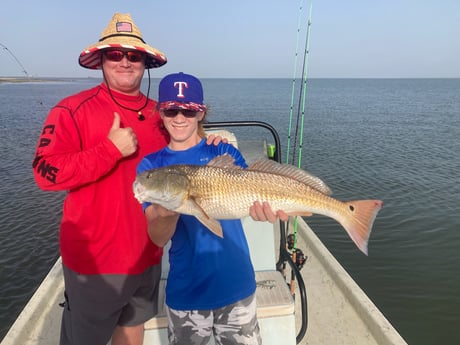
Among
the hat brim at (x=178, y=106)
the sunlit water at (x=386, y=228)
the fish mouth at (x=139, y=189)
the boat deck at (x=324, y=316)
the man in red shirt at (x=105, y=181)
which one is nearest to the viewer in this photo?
the fish mouth at (x=139, y=189)

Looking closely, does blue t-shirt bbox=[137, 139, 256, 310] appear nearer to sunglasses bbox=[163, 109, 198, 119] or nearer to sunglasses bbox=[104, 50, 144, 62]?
sunglasses bbox=[163, 109, 198, 119]

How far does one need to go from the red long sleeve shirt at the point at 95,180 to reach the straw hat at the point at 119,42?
0.37 m

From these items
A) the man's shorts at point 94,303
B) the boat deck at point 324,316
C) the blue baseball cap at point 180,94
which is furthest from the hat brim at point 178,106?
the boat deck at point 324,316

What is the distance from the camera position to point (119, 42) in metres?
2.86

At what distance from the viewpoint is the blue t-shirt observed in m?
2.73

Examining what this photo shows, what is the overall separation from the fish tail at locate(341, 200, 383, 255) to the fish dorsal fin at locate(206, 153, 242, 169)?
1.13m

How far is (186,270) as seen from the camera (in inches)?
109

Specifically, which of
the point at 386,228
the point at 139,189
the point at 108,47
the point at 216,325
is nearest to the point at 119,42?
the point at 108,47

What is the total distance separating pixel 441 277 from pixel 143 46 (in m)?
9.50

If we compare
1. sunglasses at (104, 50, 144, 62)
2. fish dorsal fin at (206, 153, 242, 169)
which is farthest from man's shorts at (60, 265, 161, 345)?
sunglasses at (104, 50, 144, 62)

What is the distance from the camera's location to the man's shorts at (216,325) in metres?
2.77

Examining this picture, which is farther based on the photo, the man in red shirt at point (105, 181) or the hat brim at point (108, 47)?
the hat brim at point (108, 47)

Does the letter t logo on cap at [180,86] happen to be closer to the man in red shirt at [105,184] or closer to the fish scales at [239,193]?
the man in red shirt at [105,184]

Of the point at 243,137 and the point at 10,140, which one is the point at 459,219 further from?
the point at 10,140
